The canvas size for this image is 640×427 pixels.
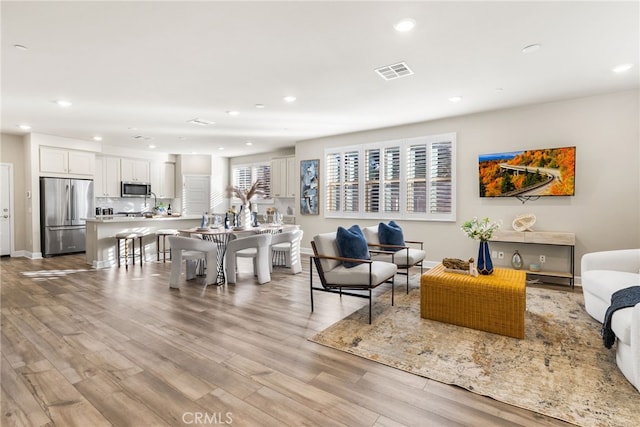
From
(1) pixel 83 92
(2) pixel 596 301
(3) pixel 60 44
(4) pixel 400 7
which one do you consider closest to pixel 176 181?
(1) pixel 83 92

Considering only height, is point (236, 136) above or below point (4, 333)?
above

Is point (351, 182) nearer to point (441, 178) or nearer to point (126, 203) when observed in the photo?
point (441, 178)

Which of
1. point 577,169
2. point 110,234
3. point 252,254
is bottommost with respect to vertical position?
point 252,254

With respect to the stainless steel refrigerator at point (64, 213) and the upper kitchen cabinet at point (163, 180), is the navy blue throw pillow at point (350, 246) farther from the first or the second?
the upper kitchen cabinet at point (163, 180)

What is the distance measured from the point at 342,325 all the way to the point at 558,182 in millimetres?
3919

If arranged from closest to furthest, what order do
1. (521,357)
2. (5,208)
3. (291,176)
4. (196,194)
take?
(521,357) → (5,208) → (291,176) → (196,194)

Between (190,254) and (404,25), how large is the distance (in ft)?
12.7

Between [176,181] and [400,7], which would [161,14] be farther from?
[176,181]

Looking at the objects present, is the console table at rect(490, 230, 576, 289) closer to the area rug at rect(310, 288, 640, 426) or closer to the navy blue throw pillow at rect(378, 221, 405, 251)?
the area rug at rect(310, 288, 640, 426)

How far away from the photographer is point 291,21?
8.55ft

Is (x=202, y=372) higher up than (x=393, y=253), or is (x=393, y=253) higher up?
(x=393, y=253)

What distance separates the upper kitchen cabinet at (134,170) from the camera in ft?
27.9

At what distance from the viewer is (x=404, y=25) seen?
2.66 meters

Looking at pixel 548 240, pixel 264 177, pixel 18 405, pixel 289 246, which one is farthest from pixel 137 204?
pixel 548 240
